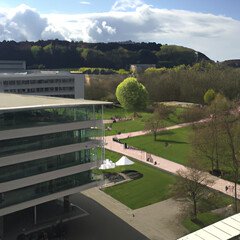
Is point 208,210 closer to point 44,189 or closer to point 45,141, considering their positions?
point 44,189

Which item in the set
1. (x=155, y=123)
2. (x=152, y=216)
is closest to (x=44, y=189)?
(x=152, y=216)

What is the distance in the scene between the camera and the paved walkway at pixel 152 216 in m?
33.4

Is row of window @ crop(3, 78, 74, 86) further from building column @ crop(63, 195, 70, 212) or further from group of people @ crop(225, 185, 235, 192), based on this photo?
group of people @ crop(225, 185, 235, 192)

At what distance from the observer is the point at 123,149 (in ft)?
204

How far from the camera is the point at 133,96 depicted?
94438 mm

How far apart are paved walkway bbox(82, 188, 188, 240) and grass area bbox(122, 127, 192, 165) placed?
15864 millimetres

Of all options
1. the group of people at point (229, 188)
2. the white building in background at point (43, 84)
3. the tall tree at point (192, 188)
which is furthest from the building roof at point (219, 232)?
the white building in background at point (43, 84)

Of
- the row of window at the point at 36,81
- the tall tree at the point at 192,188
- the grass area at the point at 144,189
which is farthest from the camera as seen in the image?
the row of window at the point at 36,81

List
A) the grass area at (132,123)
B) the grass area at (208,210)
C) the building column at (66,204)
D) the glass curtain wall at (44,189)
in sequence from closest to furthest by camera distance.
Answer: the glass curtain wall at (44,189), the grass area at (208,210), the building column at (66,204), the grass area at (132,123)

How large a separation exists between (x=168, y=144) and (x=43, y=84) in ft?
132

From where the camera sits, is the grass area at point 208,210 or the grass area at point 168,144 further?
the grass area at point 168,144

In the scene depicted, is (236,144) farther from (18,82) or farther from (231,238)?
(18,82)

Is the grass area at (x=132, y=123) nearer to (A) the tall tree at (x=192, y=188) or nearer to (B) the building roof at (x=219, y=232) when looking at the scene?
(A) the tall tree at (x=192, y=188)

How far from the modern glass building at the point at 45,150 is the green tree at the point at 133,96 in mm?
59370
